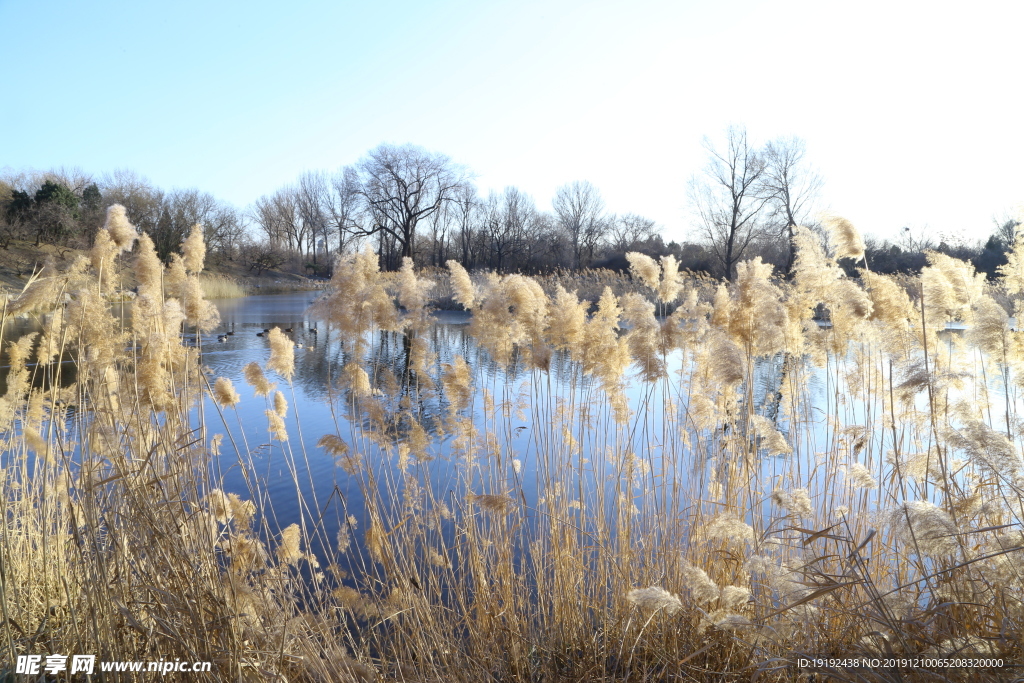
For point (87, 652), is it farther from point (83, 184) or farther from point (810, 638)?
point (83, 184)

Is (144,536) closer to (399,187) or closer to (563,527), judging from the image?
(563,527)

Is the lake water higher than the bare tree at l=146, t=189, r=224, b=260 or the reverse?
the reverse

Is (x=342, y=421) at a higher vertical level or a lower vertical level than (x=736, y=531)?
lower

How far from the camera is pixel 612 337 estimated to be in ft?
9.89

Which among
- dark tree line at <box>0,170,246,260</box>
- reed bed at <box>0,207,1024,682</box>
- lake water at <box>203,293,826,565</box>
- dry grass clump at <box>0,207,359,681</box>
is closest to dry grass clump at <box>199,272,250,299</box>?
dark tree line at <box>0,170,246,260</box>

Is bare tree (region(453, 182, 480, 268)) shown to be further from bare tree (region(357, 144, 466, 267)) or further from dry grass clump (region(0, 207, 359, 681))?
dry grass clump (region(0, 207, 359, 681))

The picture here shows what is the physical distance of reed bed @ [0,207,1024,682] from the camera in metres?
1.73

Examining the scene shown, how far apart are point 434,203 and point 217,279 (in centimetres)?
1281

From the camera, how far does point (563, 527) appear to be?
2717 millimetres

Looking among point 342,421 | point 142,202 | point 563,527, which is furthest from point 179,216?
point 563,527

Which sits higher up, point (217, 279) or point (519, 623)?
point (217, 279)

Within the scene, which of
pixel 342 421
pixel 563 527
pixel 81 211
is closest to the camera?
pixel 563 527

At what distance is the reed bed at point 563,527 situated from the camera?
1726mm

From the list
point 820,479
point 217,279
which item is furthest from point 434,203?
point 820,479
